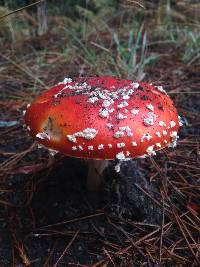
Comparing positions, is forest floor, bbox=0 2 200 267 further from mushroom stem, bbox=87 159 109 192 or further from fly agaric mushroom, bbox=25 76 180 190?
fly agaric mushroom, bbox=25 76 180 190

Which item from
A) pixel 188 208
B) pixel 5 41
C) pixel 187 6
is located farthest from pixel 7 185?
pixel 187 6

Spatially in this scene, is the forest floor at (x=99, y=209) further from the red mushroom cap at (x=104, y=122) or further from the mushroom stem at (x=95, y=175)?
the red mushroom cap at (x=104, y=122)

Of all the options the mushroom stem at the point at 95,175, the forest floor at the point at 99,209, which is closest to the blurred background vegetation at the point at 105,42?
the forest floor at the point at 99,209

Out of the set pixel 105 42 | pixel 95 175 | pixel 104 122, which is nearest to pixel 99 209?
pixel 95 175

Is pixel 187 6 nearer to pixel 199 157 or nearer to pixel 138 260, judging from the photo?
pixel 199 157

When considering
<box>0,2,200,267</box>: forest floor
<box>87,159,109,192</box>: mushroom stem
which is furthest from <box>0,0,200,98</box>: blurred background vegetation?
<box>87,159,109,192</box>: mushroom stem

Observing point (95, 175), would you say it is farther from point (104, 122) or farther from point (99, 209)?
point (104, 122)
